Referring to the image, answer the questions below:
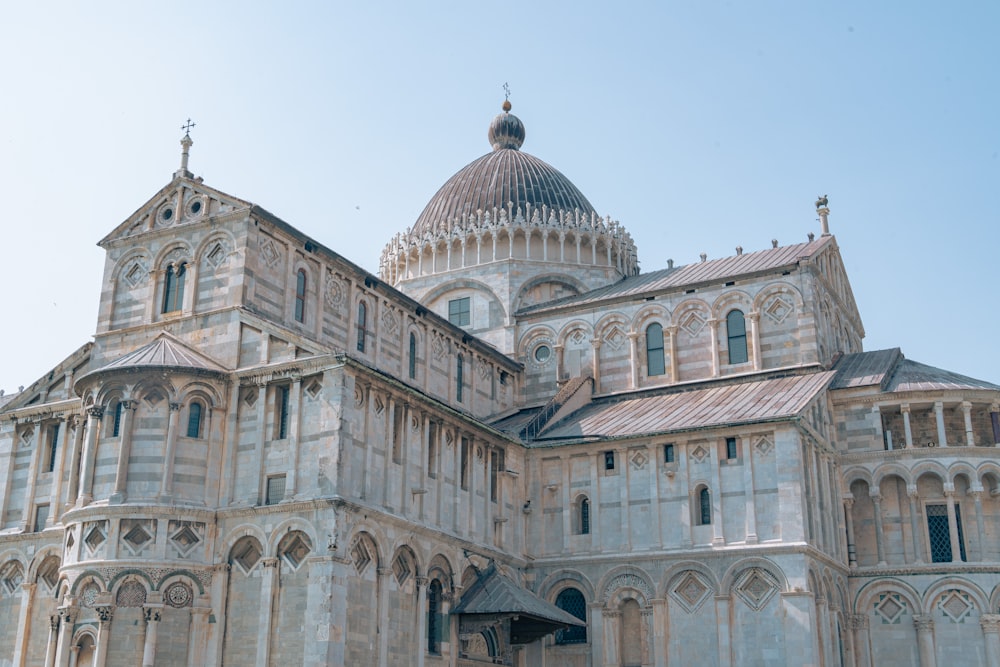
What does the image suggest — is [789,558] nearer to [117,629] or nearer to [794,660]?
[794,660]

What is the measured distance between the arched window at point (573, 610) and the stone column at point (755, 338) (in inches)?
431

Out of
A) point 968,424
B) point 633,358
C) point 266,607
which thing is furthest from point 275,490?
A: point 968,424

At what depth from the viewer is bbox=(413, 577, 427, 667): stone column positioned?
3216 centimetres

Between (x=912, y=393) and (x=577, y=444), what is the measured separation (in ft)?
37.6

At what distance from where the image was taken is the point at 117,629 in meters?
29.1

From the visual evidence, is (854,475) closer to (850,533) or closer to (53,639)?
(850,533)

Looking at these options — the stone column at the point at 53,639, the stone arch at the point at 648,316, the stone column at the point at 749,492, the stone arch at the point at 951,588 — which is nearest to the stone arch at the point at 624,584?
the stone column at the point at 749,492

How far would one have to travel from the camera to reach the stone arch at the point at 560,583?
3694 centimetres

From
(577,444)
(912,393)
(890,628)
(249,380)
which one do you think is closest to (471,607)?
(577,444)

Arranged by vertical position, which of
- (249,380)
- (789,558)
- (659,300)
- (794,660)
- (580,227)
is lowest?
(794,660)

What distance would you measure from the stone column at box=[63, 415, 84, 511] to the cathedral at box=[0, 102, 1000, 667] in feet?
0.73

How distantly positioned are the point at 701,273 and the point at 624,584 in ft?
46.3

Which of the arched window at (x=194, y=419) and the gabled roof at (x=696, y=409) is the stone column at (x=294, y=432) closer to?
the arched window at (x=194, y=419)

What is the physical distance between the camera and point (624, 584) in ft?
119
